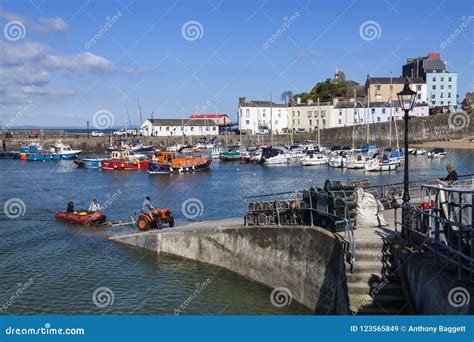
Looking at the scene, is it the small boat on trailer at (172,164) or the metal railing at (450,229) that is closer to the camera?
Result: the metal railing at (450,229)

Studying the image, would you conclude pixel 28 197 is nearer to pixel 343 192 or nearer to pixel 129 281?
pixel 129 281

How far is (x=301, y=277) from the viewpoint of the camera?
15.2 metres

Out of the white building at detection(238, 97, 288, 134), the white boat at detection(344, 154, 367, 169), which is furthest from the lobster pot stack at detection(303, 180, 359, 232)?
the white building at detection(238, 97, 288, 134)

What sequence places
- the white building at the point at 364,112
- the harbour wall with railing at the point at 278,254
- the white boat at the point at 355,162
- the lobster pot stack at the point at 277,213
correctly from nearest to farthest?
1. the harbour wall with railing at the point at 278,254
2. the lobster pot stack at the point at 277,213
3. the white boat at the point at 355,162
4. the white building at the point at 364,112

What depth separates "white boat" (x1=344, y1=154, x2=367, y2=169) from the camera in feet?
221

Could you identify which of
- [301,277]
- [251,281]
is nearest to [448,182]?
[301,277]

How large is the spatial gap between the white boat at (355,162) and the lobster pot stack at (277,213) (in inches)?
2023

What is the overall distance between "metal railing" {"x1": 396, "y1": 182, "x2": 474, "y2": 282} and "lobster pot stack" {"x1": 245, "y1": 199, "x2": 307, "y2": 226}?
4534mm

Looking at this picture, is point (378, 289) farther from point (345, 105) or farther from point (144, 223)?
point (345, 105)

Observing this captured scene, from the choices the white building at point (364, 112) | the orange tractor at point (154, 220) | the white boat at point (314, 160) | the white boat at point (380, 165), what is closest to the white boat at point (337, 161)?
the white boat at point (314, 160)

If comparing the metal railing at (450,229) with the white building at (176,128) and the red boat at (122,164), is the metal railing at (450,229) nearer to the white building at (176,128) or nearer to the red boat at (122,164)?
the red boat at (122,164)

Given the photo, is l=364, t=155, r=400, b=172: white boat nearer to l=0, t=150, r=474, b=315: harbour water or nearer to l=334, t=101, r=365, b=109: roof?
l=0, t=150, r=474, b=315: harbour water

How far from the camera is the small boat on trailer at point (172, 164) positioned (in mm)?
68375

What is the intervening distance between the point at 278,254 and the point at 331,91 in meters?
123
